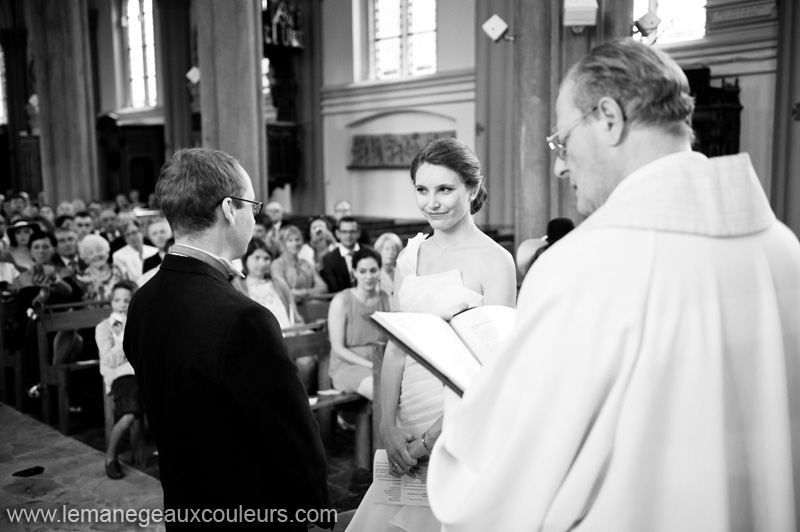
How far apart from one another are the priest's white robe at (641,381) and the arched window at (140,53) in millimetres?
21994

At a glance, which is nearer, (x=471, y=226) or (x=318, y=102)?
(x=471, y=226)

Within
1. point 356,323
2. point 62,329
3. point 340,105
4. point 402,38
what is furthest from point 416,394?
point 340,105

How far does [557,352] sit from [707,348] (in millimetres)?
256

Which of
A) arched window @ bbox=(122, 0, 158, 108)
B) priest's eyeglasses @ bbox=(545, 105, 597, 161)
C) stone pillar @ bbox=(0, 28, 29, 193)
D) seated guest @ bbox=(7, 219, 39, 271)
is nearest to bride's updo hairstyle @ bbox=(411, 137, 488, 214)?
priest's eyeglasses @ bbox=(545, 105, 597, 161)

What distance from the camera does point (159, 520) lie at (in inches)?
158

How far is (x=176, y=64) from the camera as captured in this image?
63.1ft

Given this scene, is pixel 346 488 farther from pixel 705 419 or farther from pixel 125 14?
pixel 125 14

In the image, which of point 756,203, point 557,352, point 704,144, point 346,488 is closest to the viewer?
point 557,352

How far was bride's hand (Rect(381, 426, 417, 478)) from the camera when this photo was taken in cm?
252

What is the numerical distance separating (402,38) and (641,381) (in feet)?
49.1

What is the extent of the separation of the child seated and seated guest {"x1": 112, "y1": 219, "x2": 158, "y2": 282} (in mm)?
2644

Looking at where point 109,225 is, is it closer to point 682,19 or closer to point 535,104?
point 535,104

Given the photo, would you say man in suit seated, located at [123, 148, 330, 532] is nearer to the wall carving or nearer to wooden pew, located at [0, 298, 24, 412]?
wooden pew, located at [0, 298, 24, 412]

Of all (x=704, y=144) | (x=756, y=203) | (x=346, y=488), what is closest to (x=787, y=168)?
(x=704, y=144)
